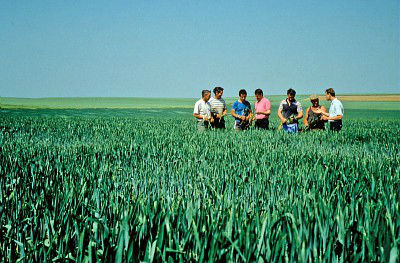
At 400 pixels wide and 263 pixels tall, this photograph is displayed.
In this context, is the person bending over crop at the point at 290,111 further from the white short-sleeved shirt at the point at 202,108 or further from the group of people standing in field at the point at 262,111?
the white short-sleeved shirt at the point at 202,108

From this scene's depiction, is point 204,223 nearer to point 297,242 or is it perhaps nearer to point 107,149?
point 297,242

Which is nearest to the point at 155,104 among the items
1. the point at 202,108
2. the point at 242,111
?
the point at 242,111

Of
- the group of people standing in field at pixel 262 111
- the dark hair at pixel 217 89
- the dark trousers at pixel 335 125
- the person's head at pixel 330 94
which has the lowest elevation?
the dark trousers at pixel 335 125

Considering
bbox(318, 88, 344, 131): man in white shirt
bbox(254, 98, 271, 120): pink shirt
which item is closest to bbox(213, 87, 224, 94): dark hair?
bbox(254, 98, 271, 120): pink shirt

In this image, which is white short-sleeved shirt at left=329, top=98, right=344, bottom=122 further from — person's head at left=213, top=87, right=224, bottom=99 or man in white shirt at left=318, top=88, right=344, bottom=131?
person's head at left=213, top=87, right=224, bottom=99

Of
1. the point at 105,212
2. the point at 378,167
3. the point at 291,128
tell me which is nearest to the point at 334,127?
the point at 291,128

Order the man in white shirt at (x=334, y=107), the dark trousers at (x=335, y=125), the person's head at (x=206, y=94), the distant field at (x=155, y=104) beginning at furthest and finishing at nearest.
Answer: the distant field at (x=155, y=104)
the dark trousers at (x=335, y=125)
the man in white shirt at (x=334, y=107)
the person's head at (x=206, y=94)

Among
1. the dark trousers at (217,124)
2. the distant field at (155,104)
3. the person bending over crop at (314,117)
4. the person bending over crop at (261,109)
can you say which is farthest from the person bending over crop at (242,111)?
the distant field at (155,104)

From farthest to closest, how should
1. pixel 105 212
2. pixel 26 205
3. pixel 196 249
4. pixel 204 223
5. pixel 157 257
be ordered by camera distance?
pixel 26 205, pixel 105 212, pixel 204 223, pixel 196 249, pixel 157 257

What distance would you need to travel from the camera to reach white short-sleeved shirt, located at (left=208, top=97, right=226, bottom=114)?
976 centimetres

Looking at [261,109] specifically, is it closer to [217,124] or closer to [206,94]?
[217,124]

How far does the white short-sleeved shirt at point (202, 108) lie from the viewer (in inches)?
368

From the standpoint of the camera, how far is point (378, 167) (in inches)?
179

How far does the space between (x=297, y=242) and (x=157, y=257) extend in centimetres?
67
